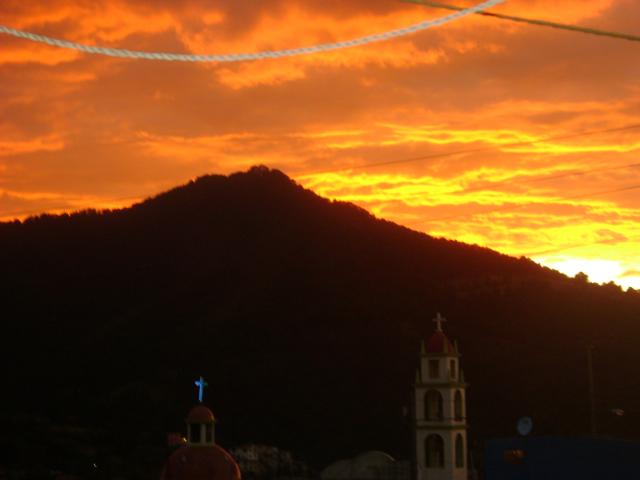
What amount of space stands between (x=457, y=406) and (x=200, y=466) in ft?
72.7

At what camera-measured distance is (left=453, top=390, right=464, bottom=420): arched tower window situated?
7177cm

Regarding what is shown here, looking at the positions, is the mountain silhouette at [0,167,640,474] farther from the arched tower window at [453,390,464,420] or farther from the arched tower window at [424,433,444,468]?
the arched tower window at [424,433,444,468]

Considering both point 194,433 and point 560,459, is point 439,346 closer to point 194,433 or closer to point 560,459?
point 194,433

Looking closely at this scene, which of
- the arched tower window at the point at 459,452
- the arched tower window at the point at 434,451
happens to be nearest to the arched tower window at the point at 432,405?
the arched tower window at the point at 434,451

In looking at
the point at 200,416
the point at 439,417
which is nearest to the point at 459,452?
the point at 439,417

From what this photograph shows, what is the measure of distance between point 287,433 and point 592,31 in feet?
379

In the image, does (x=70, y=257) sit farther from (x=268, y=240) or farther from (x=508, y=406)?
(x=508, y=406)

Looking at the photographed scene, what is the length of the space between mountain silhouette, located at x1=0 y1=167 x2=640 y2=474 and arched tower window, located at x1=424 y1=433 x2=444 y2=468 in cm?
4016

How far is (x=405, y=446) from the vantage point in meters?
A: 118

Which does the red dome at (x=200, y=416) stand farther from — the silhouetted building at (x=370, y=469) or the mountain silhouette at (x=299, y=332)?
the mountain silhouette at (x=299, y=332)

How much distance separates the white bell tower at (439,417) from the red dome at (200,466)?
59.0 ft

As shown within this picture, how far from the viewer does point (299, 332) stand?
544ft

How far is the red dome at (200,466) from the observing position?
177ft

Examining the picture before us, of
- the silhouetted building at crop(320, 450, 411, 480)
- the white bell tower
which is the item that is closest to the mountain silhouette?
the silhouetted building at crop(320, 450, 411, 480)
